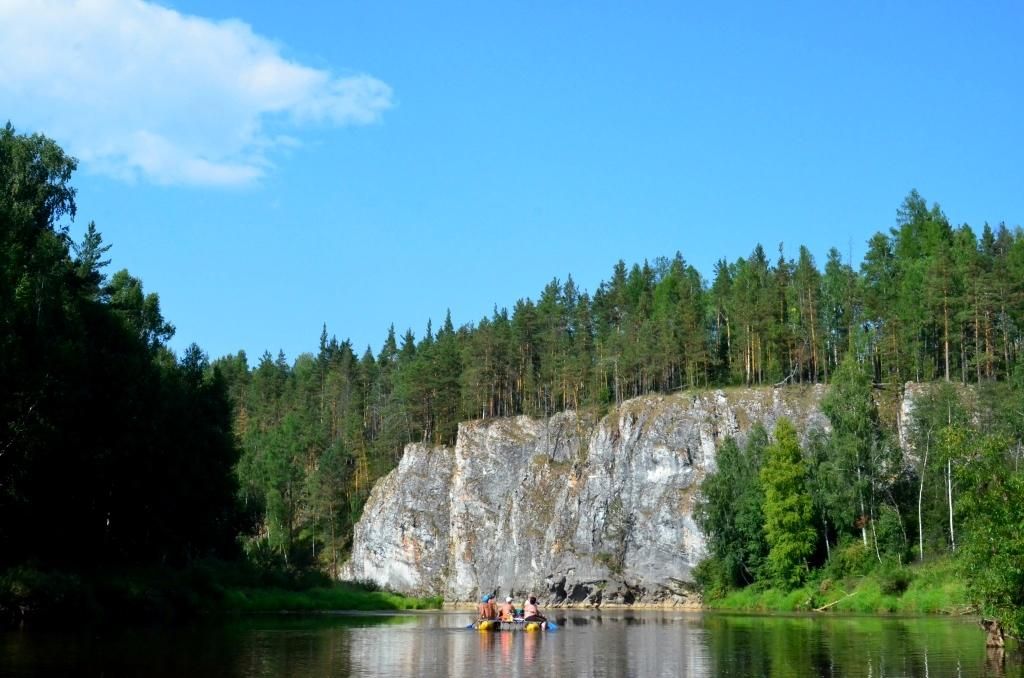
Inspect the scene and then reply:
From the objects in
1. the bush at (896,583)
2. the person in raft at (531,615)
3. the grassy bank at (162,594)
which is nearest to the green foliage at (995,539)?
the person in raft at (531,615)

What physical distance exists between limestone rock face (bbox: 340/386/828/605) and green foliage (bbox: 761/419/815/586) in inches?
667

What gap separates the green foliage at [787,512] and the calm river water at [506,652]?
25.6 meters

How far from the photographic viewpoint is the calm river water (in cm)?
2855

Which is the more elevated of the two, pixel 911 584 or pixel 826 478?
pixel 826 478

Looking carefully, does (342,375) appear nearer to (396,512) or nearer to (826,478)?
(396,512)

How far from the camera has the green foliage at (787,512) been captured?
259 ft

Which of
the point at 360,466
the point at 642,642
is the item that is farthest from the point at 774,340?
the point at 642,642

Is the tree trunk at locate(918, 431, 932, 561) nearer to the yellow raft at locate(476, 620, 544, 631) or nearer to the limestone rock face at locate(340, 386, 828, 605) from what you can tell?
the limestone rock face at locate(340, 386, 828, 605)

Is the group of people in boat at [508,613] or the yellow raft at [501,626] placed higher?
the group of people in boat at [508,613]

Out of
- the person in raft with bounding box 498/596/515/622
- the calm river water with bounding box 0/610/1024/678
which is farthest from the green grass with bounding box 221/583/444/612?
the person in raft with bounding box 498/596/515/622

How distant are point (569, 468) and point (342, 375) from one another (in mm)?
53438

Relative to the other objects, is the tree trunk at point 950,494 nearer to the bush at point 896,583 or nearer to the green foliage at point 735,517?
the bush at point 896,583

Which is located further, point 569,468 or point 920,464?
point 569,468

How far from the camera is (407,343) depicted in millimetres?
162000
